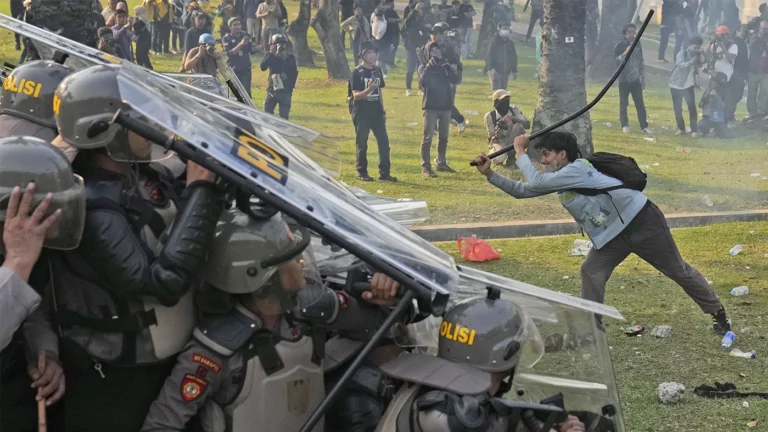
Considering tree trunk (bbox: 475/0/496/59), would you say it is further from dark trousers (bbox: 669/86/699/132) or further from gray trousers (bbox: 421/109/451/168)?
A: gray trousers (bbox: 421/109/451/168)

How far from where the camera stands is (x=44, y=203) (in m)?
2.62

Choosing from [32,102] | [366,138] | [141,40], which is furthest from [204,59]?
[32,102]

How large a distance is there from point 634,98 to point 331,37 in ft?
23.4

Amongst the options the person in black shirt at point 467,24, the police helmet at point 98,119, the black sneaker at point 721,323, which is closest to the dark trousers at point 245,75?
the person in black shirt at point 467,24

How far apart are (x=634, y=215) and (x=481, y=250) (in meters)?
2.64

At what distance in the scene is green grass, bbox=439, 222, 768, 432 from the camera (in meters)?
5.74

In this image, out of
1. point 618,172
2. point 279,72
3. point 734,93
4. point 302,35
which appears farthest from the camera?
point 302,35

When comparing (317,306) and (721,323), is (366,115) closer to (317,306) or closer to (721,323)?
(721,323)

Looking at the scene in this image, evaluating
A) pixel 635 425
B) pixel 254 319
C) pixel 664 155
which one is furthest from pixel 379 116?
pixel 254 319

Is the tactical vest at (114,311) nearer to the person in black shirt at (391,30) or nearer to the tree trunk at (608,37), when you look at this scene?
the person in black shirt at (391,30)

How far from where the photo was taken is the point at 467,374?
3078mm

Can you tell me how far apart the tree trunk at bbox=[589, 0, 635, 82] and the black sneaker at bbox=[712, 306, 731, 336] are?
17214mm

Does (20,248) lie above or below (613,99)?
above

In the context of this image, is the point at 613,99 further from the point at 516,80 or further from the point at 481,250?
the point at 481,250
